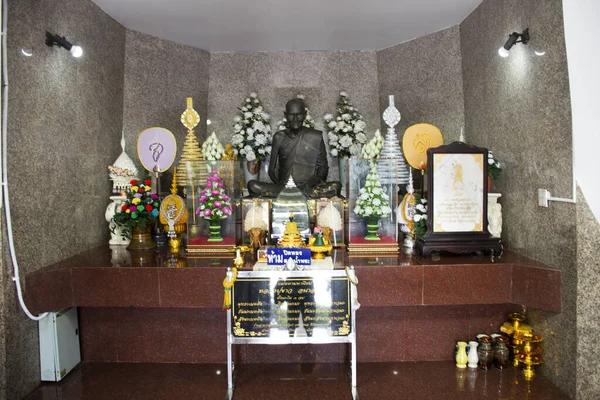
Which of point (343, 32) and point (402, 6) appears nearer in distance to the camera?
point (402, 6)

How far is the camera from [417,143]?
4758 millimetres

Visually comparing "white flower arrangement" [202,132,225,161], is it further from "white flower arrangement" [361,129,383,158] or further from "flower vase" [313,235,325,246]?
"flower vase" [313,235,325,246]

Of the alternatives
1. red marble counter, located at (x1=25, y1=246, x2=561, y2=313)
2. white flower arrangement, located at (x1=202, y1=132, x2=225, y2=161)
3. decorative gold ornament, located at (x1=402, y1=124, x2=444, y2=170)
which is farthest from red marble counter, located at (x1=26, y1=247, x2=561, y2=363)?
white flower arrangement, located at (x1=202, y1=132, x2=225, y2=161)

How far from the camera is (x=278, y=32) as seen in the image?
211 inches

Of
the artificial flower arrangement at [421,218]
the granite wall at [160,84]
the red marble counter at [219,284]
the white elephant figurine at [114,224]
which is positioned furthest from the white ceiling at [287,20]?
the red marble counter at [219,284]

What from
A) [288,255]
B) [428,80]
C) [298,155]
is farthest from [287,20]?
[288,255]

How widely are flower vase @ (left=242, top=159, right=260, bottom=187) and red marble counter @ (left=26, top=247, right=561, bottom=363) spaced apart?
2168mm

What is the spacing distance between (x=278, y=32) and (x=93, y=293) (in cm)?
353

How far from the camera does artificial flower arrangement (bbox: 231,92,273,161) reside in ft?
19.0

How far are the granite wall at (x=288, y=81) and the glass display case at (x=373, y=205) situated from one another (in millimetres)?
2302

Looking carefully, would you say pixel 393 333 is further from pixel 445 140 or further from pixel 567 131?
pixel 445 140

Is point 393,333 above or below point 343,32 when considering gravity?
below

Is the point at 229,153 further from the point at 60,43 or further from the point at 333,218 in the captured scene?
the point at 60,43

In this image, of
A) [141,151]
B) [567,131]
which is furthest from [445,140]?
[141,151]
